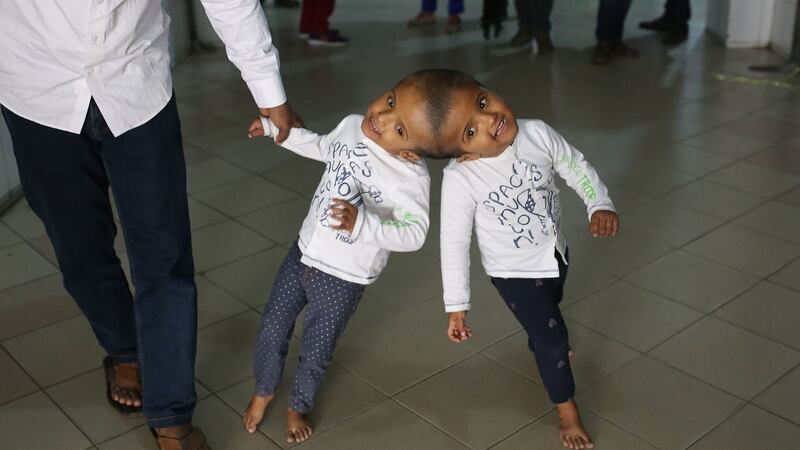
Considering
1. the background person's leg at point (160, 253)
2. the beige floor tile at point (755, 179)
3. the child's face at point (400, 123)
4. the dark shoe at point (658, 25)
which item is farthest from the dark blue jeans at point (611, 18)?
the background person's leg at point (160, 253)

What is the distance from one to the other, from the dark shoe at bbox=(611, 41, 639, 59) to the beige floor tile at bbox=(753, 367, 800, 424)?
3501mm

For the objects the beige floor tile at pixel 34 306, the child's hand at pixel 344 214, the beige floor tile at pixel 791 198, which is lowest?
the beige floor tile at pixel 34 306

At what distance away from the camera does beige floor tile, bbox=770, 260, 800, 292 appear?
2885 millimetres

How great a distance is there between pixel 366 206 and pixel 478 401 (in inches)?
26.2

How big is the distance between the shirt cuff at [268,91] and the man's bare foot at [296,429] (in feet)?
2.42

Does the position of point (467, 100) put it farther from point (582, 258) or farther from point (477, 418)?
point (582, 258)

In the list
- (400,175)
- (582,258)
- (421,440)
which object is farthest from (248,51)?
(582,258)

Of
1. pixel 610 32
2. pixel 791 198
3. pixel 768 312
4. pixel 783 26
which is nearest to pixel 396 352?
pixel 768 312

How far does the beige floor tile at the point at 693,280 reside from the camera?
2812 millimetres

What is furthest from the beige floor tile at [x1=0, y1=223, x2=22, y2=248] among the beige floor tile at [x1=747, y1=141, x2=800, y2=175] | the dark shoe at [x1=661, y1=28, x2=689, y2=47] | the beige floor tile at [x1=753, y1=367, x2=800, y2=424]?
the dark shoe at [x1=661, y1=28, x2=689, y2=47]

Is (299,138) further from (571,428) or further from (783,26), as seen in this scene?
(783,26)

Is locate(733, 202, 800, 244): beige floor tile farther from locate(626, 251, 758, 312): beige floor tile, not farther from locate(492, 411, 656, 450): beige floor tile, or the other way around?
locate(492, 411, 656, 450): beige floor tile

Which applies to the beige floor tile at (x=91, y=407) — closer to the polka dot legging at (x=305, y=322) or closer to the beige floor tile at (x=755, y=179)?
the polka dot legging at (x=305, y=322)

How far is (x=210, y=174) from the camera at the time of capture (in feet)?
12.7
